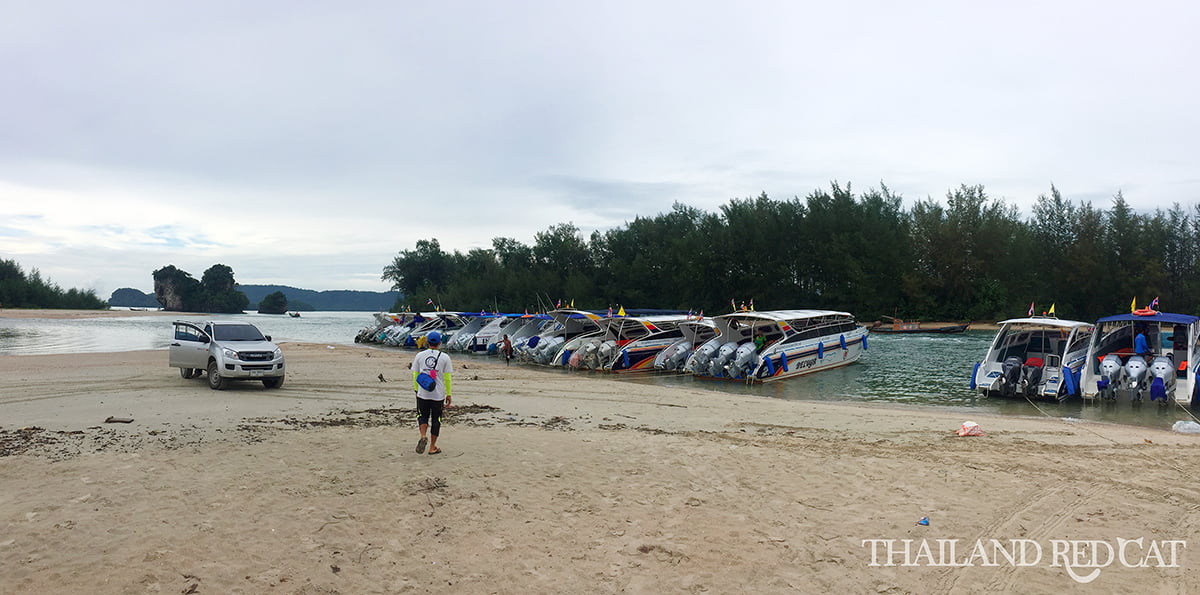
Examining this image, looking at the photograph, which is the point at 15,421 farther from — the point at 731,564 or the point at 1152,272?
the point at 1152,272

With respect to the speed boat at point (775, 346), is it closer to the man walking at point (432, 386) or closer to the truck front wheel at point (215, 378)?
the truck front wheel at point (215, 378)

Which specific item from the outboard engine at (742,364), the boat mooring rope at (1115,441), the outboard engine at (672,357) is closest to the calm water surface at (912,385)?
the boat mooring rope at (1115,441)

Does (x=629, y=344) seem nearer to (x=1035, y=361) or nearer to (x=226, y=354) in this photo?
(x=1035, y=361)

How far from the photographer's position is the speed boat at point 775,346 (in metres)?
24.0

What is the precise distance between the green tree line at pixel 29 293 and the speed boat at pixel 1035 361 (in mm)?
123926

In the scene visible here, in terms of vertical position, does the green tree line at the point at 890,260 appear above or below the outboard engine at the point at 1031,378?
above

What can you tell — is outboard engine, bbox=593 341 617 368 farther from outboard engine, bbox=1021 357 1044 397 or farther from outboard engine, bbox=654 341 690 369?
outboard engine, bbox=1021 357 1044 397

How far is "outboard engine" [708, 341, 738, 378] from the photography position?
24281mm

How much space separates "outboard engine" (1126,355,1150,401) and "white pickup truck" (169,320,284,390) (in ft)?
69.3

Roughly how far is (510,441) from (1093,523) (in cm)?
698

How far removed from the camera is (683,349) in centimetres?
2722

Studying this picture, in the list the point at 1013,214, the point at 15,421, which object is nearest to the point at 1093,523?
the point at 15,421

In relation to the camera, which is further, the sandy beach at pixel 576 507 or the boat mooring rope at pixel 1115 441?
the boat mooring rope at pixel 1115 441

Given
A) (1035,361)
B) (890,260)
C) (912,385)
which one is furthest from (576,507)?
(890,260)
